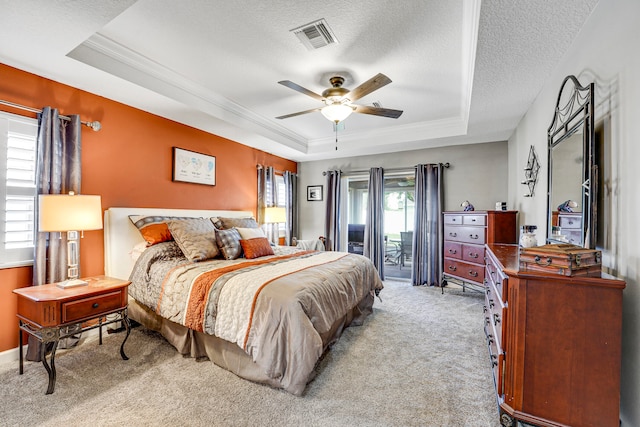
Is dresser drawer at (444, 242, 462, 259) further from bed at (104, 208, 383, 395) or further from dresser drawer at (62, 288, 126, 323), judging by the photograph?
dresser drawer at (62, 288, 126, 323)

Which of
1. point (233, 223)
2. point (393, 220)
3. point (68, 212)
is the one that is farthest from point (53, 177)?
point (393, 220)

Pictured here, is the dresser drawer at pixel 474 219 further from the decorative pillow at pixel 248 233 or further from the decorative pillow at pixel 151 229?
the decorative pillow at pixel 151 229

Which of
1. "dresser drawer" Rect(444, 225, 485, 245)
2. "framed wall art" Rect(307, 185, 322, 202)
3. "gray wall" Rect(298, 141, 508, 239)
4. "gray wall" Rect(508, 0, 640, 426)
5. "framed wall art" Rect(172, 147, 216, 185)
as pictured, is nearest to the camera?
"gray wall" Rect(508, 0, 640, 426)

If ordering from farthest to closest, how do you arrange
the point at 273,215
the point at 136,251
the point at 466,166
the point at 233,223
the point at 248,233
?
the point at 273,215
the point at 466,166
the point at 233,223
the point at 248,233
the point at 136,251

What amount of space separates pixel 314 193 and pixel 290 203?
23.3 inches

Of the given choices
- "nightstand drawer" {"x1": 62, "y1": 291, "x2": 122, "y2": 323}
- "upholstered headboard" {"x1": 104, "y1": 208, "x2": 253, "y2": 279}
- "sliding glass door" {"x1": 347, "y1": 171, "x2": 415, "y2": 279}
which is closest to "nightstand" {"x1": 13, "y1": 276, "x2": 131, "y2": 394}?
"nightstand drawer" {"x1": 62, "y1": 291, "x2": 122, "y2": 323}

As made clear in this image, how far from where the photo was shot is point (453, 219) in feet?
14.0

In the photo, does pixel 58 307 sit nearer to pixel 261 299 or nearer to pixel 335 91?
pixel 261 299

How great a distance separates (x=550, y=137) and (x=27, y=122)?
14.1 ft

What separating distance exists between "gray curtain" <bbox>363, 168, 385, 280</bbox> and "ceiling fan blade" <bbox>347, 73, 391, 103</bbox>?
2.76m

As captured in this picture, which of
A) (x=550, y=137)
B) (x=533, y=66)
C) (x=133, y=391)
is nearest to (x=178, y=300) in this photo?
(x=133, y=391)

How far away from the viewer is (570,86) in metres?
1.93

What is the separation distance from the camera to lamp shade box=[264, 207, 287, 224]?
493 centimetres

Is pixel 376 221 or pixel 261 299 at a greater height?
pixel 376 221
